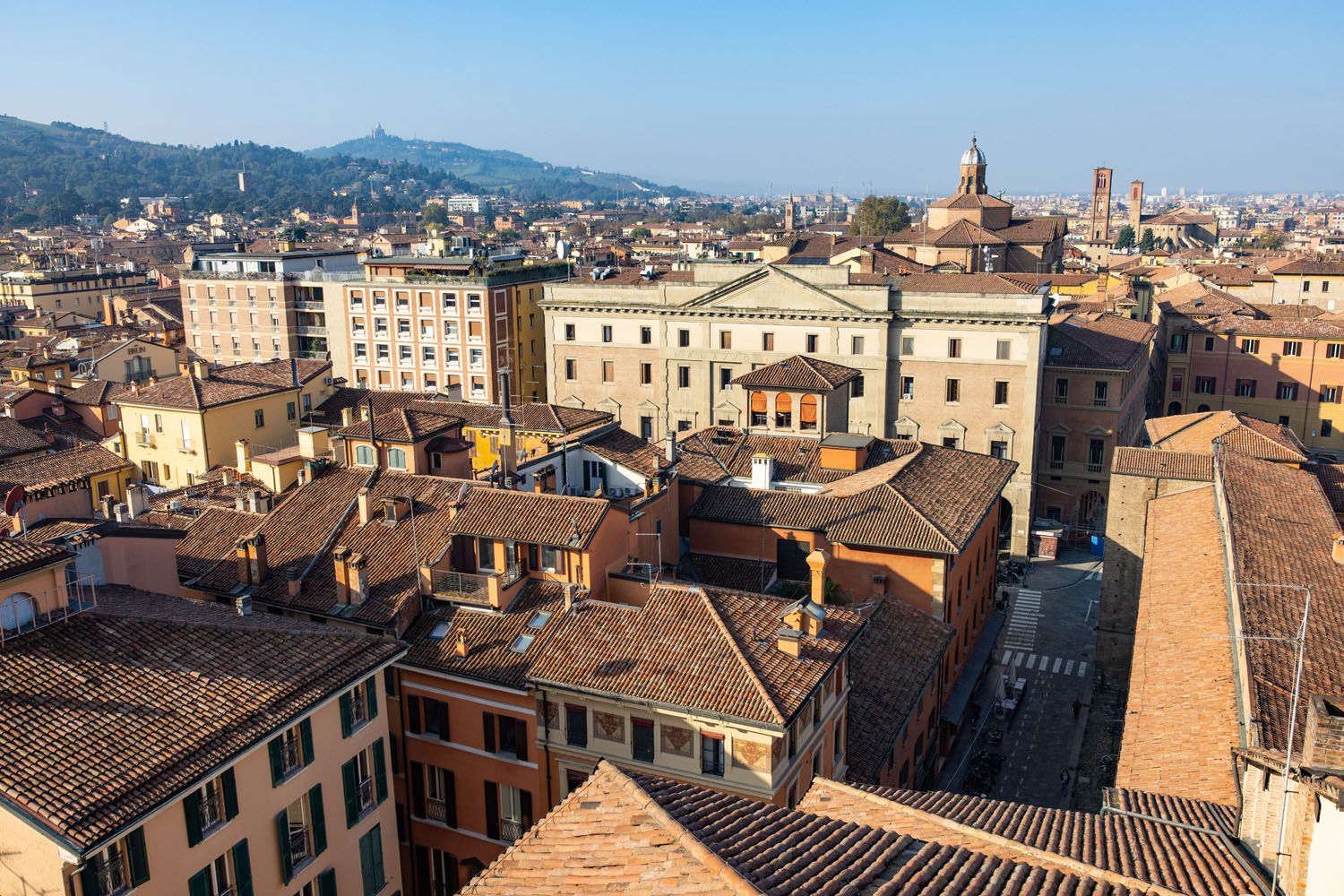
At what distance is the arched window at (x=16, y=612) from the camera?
1828cm

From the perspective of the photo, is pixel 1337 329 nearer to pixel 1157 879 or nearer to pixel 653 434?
pixel 653 434

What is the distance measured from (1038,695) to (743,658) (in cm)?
2207

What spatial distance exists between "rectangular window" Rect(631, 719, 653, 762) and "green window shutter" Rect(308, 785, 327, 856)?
20.9 ft

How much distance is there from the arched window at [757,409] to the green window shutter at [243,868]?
3325cm

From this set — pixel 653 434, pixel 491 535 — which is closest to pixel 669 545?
pixel 491 535

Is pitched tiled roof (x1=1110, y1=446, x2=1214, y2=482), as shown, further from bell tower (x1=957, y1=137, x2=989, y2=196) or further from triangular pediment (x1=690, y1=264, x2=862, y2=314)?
bell tower (x1=957, y1=137, x2=989, y2=196)

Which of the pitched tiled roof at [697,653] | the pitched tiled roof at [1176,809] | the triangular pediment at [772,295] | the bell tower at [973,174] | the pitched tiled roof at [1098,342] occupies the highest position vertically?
the bell tower at [973,174]

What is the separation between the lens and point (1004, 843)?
548 inches

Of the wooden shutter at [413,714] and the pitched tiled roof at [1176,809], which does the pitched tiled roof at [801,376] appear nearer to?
the wooden shutter at [413,714]

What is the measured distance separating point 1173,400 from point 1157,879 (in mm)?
70273

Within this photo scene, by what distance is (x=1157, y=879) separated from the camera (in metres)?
13.6

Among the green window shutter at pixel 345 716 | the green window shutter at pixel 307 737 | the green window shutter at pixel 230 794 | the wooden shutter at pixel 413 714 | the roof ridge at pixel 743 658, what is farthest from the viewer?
the wooden shutter at pixel 413 714

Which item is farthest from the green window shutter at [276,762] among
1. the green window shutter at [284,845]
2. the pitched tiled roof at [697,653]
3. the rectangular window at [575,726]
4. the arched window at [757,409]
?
the arched window at [757,409]

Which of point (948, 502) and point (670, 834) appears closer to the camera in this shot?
point (670, 834)
